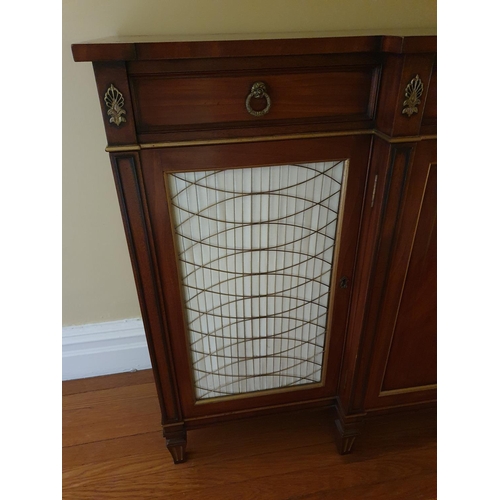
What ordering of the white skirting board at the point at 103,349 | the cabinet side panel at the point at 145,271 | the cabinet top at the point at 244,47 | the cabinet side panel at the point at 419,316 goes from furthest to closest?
the white skirting board at the point at 103,349 → the cabinet side panel at the point at 419,316 → the cabinet side panel at the point at 145,271 → the cabinet top at the point at 244,47

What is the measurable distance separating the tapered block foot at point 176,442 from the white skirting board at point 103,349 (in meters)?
0.37

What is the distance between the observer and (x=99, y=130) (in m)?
1.04

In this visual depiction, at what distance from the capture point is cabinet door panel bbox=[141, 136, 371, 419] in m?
0.76

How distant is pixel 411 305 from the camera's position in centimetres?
92

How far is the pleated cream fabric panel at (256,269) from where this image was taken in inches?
31.1

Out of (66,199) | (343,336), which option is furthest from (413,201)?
(66,199)

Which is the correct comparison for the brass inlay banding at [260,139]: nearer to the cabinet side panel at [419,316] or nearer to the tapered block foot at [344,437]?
the cabinet side panel at [419,316]

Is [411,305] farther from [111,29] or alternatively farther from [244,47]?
[111,29]

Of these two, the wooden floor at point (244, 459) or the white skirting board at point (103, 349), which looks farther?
the white skirting board at point (103, 349)

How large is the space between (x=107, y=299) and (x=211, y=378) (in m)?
0.47

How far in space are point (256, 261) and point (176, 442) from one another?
1.70 ft

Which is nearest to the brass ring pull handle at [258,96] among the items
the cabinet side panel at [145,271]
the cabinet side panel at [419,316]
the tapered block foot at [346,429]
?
the cabinet side panel at [145,271]

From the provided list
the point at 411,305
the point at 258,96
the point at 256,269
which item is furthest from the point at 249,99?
the point at 411,305
